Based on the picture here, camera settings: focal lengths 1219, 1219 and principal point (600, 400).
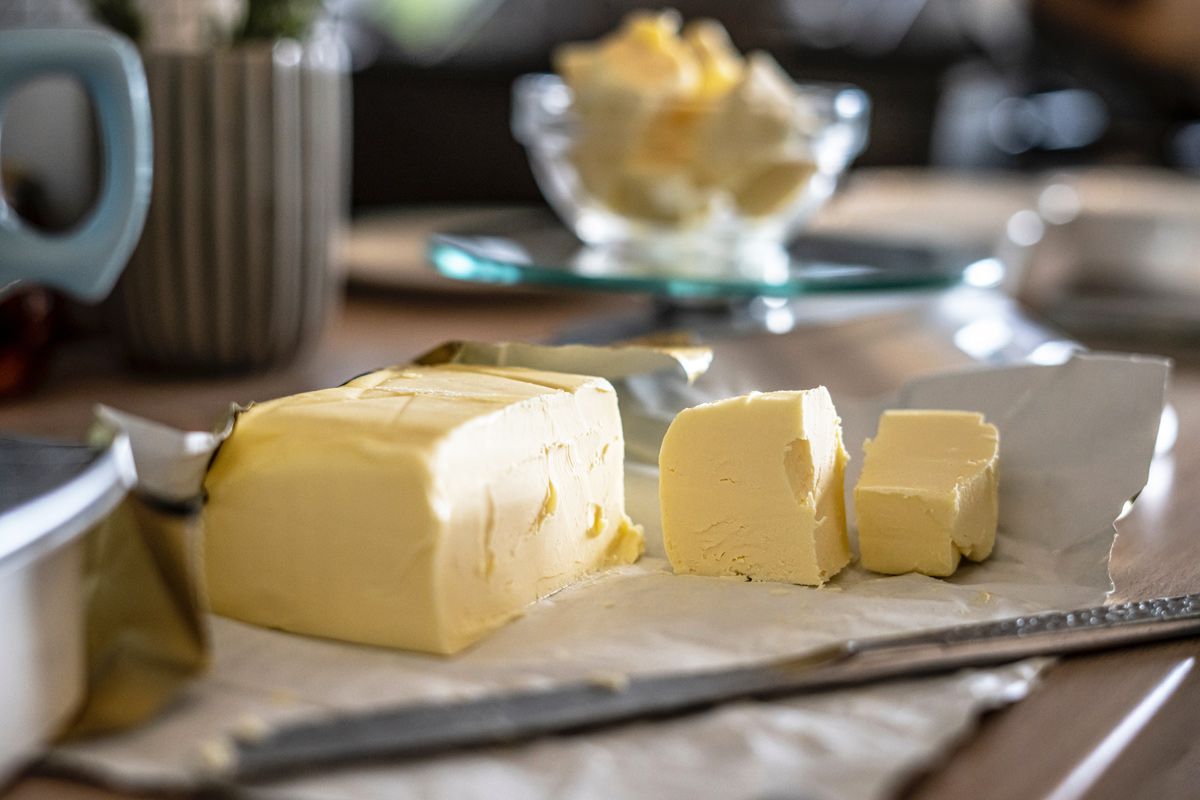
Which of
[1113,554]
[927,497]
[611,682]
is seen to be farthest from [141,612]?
[1113,554]

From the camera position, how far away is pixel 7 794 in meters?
0.37

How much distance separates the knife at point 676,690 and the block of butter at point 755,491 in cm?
9

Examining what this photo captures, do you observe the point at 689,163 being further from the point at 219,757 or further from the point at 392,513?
the point at 219,757

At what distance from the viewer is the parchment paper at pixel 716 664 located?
14.7 inches

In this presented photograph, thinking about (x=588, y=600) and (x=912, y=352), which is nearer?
(x=588, y=600)

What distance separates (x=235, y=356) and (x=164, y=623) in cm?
46

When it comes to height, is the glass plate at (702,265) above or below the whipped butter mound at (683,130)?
below

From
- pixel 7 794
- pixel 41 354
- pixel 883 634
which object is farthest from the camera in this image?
pixel 41 354

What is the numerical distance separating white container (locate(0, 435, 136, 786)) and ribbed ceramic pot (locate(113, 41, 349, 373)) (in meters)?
0.40

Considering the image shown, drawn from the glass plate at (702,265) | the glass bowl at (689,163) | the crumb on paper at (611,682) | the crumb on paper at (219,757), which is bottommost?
the crumb on paper at (219,757)

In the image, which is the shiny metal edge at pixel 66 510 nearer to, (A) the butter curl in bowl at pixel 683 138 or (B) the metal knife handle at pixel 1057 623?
(B) the metal knife handle at pixel 1057 623

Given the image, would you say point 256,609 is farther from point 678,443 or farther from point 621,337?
point 621,337

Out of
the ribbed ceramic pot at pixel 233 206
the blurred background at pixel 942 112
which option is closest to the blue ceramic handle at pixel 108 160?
the ribbed ceramic pot at pixel 233 206

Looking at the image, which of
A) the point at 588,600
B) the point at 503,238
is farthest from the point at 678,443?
the point at 503,238
